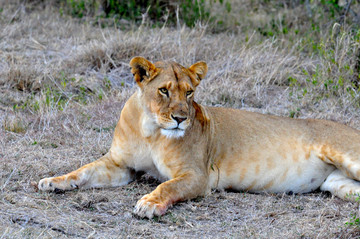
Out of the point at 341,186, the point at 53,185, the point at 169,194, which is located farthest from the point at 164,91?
the point at 341,186

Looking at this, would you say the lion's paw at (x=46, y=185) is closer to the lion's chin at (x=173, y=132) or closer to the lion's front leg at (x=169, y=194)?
the lion's front leg at (x=169, y=194)

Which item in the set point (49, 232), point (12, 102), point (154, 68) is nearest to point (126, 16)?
point (12, 102)

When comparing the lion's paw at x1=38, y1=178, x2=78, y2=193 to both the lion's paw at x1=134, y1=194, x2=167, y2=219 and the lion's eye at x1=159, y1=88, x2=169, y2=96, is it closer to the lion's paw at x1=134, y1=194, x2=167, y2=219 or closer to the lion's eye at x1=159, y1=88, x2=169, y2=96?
the lion's paw at x1=134, y1=194, x2=167, y2=219

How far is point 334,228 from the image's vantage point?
3209 mm

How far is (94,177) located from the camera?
386cm

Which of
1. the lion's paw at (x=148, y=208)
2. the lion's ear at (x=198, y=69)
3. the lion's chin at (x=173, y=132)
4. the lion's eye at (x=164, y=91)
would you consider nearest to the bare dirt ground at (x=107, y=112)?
the lion's paw at (x=148, y=208)

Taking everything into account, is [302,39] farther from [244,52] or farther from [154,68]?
[154,68]

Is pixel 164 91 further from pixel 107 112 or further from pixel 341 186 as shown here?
pixel 107 112

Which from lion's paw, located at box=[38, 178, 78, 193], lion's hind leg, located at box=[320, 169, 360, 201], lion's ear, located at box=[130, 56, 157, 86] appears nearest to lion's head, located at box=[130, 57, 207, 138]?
lion's ear, located at box=[130, 56, 157, 86]

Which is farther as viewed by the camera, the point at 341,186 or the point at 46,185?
the point at 341,186

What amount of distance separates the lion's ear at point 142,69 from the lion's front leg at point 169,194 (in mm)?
669

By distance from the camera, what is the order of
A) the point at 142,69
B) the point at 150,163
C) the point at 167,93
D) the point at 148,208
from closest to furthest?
the point at 148,208
the point at 167,93
the point at 142,69
the point at 150,163

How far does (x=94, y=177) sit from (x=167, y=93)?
0.79m

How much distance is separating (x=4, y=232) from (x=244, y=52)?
4.63 metres
